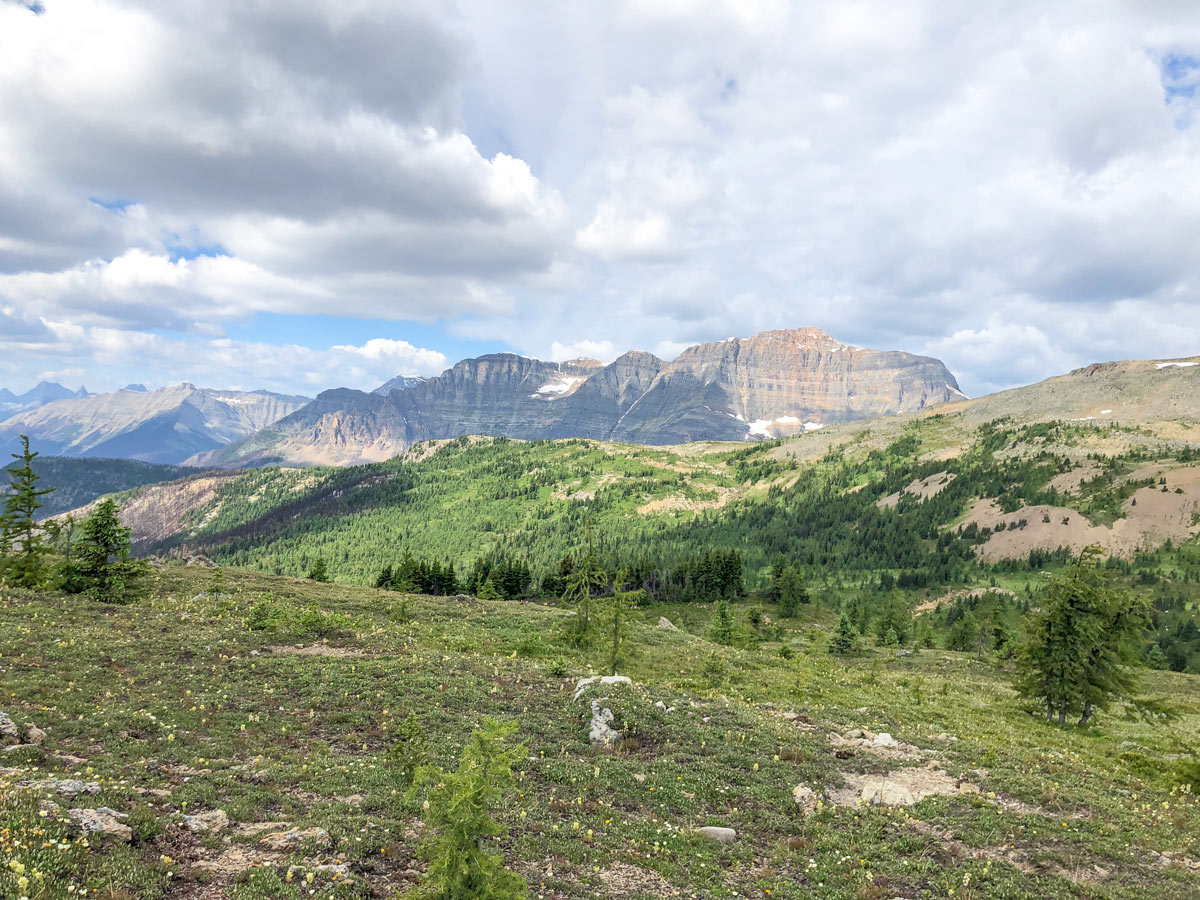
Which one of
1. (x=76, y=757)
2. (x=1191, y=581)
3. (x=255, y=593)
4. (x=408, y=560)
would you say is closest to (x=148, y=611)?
(x=255, y=593)

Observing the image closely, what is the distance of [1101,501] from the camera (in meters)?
190

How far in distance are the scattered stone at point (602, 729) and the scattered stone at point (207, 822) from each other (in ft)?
42.3

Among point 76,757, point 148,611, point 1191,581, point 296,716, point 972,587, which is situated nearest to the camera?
point 76,757

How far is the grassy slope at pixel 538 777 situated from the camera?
42.3 ft

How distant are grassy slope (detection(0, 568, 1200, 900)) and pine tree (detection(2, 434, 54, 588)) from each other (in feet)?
22.6

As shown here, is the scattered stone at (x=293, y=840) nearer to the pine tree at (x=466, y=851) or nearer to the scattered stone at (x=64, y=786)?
the scattered stone at (x=64, y=786)

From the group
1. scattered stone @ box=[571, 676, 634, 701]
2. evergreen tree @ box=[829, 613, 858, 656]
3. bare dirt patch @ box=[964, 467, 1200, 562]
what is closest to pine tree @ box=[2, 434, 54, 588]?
scattered stone @ box=[571, 676, 634, 701]

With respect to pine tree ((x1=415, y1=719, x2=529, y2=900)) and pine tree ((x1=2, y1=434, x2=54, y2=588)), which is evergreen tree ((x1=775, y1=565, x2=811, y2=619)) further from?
pine tree ((x1=415, y1=719, x2=529, y2=900))

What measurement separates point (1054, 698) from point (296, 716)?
43.7m

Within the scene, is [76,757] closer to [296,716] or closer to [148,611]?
[296,716]

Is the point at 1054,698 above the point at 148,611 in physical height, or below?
below

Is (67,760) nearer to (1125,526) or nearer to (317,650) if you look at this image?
(317,650)

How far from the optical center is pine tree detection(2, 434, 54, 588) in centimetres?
3594

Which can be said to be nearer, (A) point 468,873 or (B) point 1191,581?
(A) point 468,873
